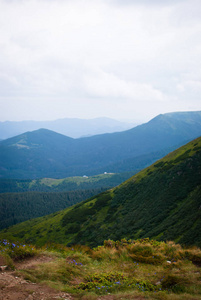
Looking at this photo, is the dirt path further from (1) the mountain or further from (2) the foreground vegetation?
(1) the mountain

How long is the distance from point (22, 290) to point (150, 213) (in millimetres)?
52404

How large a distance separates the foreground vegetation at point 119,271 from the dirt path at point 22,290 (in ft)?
1.19

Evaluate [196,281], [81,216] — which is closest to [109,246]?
[196,281]

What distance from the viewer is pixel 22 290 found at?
8.06 m

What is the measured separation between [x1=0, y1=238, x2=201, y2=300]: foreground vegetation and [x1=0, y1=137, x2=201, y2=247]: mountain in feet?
61.4

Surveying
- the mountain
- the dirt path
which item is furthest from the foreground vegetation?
the mountain

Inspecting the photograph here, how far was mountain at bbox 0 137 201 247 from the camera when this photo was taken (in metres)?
39.4

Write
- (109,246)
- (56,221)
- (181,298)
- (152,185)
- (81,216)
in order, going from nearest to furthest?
(181,298) → (109,246) → (152,185) → (81,216) → (56,221)

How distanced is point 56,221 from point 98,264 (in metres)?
99.8

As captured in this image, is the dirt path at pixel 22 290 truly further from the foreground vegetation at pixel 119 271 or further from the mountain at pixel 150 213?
the mountain at pixel 150 213

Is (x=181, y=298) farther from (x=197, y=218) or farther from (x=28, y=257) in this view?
(x=197, y=218)

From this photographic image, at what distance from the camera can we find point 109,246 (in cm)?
1630

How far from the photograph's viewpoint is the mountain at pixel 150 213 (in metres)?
39.4

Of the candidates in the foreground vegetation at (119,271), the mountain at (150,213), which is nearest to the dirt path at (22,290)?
the foreground vegetation at (119,271)
